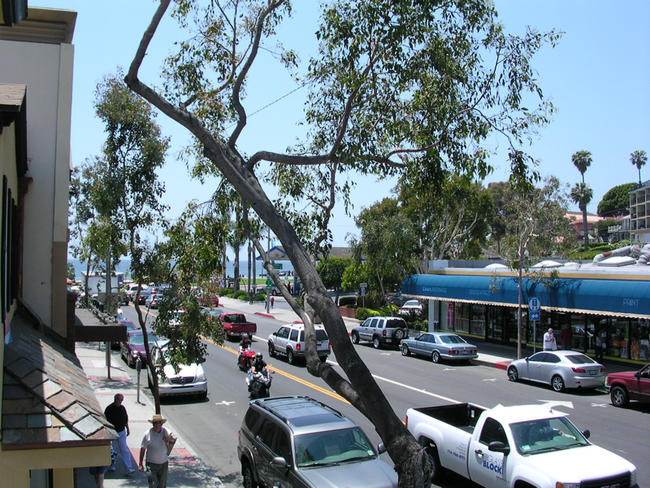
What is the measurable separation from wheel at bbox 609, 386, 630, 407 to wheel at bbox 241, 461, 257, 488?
483 inches

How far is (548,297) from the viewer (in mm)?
24250

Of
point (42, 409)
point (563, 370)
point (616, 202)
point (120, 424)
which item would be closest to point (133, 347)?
point (120, 424)

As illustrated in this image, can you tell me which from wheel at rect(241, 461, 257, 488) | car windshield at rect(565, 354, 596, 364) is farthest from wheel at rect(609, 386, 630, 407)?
wheel at rect(241, 461, 257, 488)

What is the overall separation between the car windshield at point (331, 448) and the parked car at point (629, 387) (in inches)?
431

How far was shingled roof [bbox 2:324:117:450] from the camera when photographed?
470 centimetres

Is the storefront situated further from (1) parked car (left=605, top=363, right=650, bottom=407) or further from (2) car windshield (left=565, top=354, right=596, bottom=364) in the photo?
(1) parked car (left=605, top=363, right=650, bottom=407)

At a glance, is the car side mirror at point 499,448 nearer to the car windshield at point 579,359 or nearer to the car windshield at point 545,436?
the car windshield at point 545,436

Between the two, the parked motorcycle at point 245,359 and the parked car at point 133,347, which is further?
the parked car at point 133,347

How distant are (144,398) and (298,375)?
626 centimetres

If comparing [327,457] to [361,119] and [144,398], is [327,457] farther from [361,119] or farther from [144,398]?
[144,398]

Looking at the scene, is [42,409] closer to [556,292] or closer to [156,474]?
[156,474]

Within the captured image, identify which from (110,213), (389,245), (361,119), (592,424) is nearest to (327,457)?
(361,119)

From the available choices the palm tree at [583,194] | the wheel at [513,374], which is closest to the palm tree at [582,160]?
the palm tree at [583,194]

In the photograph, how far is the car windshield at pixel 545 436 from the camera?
355 inches
